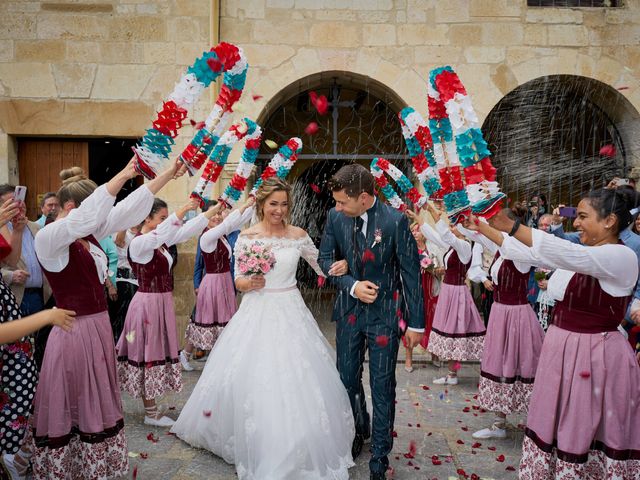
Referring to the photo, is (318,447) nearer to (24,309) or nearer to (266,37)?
(24,309)

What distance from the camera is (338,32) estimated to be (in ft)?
26.4

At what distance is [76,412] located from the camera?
3.29m

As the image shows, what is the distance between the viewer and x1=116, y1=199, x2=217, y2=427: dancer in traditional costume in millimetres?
4883

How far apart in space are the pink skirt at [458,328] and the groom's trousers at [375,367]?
2451 millimetres

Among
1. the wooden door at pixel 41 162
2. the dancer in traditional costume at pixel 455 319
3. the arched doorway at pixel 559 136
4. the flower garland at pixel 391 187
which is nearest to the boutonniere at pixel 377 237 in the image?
the flower garland at pixel 391 187

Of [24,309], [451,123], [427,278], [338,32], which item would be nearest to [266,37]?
[338,32]

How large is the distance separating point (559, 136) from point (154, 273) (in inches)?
389

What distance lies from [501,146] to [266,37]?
234 inches

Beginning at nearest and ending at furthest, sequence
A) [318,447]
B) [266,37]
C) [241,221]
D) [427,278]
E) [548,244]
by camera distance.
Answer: [548,244] < [318,447] < [241,221] < [427,278] < [266,37]

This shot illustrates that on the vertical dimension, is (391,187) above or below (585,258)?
above

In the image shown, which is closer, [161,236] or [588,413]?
[588,413]

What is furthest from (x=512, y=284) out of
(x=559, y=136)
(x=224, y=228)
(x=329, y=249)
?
(x=559, y=136)

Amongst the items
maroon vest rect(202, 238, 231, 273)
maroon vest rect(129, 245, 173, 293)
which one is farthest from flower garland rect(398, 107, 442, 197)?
maroon vest rect(202, 238, 231, 273)

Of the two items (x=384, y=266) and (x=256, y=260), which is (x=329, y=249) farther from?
(x=256, y=260)
